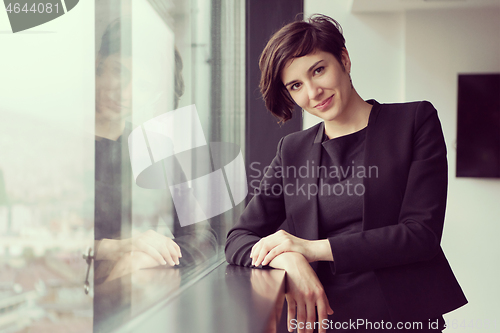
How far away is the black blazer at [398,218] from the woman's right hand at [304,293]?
2.8 inches

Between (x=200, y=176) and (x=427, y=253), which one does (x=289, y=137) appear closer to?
(x=200, y=176)

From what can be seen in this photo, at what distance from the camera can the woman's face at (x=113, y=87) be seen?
1.68 feet

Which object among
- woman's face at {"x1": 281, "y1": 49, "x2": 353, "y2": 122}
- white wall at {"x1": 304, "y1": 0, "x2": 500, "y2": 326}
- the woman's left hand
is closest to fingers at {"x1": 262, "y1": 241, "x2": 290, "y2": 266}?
the woman's left hand

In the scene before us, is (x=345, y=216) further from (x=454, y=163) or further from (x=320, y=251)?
(x=454, y=163)

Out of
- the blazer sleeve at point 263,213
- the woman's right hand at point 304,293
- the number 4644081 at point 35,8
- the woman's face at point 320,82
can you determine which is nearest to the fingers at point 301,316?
the woman's right hand at point 304,293

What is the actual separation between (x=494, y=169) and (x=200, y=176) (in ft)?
6.18

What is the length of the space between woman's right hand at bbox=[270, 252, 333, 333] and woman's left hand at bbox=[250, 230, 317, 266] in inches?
1.0

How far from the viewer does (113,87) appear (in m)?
0.57

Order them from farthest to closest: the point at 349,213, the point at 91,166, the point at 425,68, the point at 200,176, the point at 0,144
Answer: the point at 425,68 → the point at 200,176 → the point at 349,213 → the point at 91,166 → the point at 0,144

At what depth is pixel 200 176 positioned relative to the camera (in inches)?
55.7

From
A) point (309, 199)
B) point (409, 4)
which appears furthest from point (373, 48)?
point (309, 199)

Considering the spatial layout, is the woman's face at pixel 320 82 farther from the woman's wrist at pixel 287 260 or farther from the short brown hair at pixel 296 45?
the woman's wrist at pixel 287 260

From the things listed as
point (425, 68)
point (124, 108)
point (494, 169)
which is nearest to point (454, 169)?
point (494, 169)

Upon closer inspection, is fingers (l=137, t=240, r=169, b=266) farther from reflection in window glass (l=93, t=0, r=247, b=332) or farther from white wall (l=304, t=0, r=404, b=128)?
white wall (l=304, t=0, r=404, b=128)
